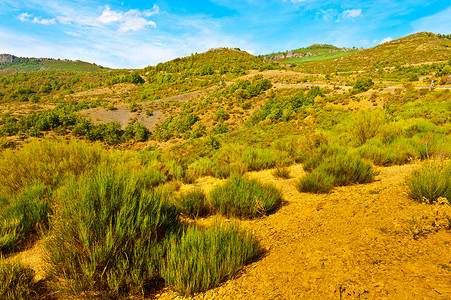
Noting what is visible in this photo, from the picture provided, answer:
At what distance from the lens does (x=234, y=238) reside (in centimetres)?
250

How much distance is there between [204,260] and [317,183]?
4000 millimetres

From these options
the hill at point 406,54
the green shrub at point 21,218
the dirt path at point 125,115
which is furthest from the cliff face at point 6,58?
the green shrub at point 21,218

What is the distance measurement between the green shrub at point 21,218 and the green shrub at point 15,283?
115 centimetres

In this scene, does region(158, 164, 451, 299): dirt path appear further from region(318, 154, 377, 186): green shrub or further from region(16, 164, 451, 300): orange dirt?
region(318, 154, 377, 186): green shrub

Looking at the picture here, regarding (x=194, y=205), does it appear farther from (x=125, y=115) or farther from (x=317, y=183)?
(x=125, y=115)

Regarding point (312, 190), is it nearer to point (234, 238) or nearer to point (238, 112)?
point (234, 238)

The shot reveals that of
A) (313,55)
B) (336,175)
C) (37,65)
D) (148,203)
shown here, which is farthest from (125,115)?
(37,65)

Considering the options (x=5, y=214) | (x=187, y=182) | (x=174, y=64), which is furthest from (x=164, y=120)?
(x=174, y=64)

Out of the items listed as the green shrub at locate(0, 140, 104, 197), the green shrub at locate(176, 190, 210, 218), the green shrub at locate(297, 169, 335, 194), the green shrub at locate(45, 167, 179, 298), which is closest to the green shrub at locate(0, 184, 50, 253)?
the green shrub at locate(0, 140, 104, 197)

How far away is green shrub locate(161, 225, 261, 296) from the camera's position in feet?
6.75

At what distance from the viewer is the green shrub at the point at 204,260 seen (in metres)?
2.06

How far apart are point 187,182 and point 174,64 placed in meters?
99.5

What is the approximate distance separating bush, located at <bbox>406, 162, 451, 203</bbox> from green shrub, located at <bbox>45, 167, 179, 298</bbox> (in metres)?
4.38

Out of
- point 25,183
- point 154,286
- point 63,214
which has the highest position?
point 63,214
